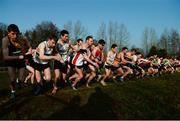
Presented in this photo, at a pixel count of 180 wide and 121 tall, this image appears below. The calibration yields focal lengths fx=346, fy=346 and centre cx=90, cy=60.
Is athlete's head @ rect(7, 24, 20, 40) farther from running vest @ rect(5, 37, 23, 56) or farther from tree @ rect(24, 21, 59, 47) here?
tree @ rect(24, 21, 59, 47)

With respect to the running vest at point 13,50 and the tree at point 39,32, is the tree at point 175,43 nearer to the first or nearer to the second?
the tree at point 39,32

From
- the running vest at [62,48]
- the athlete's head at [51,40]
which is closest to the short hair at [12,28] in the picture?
the athlete's head at [51,40]

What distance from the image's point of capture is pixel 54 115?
8.00 meters

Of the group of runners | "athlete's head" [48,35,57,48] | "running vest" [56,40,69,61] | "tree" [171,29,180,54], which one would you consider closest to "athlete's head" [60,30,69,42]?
the group of runners

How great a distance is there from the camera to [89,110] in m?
8.62

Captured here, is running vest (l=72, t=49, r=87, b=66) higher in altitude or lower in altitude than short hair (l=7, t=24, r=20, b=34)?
lower

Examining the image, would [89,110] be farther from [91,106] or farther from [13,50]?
[13,50]

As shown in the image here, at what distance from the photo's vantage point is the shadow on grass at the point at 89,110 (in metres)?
8.00

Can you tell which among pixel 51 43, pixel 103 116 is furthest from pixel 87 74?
pixel 103 116

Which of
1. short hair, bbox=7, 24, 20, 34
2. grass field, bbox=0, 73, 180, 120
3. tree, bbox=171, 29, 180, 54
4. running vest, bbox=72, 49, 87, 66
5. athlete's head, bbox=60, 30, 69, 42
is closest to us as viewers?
grass field, bbox=0, 73, 180, 120

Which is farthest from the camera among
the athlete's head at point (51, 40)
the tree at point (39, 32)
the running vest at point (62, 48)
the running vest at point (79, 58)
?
the tree at point (39, 32)

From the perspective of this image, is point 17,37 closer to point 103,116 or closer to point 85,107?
point 85,107

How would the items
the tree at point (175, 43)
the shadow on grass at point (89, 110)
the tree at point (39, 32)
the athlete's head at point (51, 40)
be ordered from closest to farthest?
the shadow on grass at point (89, 110), the athlete's head at point (51, 40), the tree at point (39, 32), the tree at point (175, 43)

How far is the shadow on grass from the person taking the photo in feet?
26.2
